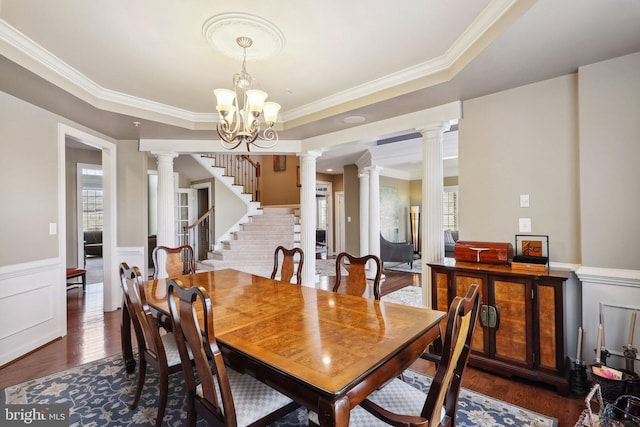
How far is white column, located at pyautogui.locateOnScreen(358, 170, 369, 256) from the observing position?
660 centimetres

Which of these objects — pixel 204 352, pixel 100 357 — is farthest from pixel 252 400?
pixel 100 357

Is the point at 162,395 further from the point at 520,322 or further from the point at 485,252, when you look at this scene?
the point at 485,252

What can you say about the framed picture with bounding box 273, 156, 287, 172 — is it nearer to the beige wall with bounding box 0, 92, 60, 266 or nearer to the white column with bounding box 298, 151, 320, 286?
the white column with bounding box 298, 151, 320, 286

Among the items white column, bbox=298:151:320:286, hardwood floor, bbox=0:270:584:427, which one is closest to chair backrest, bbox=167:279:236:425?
hardwood floor, bbox=0:270:584:427

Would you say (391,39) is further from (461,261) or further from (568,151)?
(461,261)

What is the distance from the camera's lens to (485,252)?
272 cm

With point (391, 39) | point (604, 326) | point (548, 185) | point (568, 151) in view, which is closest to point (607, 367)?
point (604, 326)

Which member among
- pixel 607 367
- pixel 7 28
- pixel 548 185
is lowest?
pixel 607 367

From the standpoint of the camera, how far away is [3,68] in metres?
2.30

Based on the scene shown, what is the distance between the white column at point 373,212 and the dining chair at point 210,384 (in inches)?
199

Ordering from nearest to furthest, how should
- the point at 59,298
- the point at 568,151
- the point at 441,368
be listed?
the point at 441,368, the point at 568,151, the point at 59,298

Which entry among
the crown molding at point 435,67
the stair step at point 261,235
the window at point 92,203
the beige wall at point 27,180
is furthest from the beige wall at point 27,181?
the window at point 92,203

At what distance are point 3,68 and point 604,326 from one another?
4.79 m

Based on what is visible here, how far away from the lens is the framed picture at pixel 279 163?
8492 millimetres
